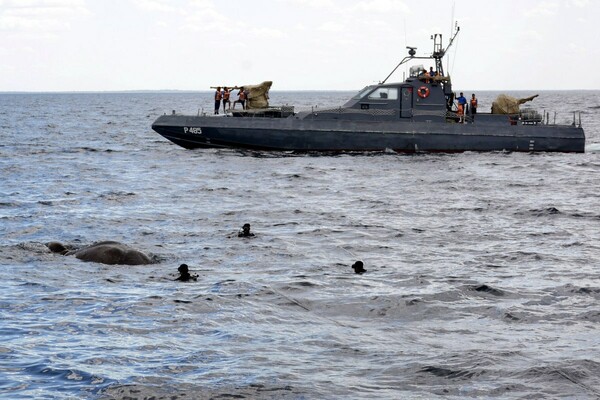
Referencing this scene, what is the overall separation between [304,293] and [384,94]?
92.5 ft

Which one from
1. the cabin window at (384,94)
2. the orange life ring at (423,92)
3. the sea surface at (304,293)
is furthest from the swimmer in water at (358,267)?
the orange life ring at (423,92)

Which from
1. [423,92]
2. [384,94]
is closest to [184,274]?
[384,94]

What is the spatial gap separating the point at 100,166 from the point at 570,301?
31.3m

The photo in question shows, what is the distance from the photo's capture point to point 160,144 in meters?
57.5

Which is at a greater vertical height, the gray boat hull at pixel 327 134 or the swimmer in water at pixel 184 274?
the gray boat hull at pixel 327 134

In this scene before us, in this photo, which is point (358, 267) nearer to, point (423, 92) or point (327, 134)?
point (327, 134)

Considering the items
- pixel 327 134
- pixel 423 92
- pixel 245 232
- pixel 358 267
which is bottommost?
pixel 358 267

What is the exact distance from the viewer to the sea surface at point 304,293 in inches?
480

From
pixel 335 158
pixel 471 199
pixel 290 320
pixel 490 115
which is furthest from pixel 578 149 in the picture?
pixel 290 320

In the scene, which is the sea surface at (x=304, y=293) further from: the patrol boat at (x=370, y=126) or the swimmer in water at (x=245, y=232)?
the patrol boat at (x=370, y=126)

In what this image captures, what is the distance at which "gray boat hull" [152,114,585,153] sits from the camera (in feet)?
143

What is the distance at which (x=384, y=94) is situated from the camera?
44.2 m

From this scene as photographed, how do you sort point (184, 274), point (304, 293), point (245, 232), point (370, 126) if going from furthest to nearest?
point (370, 126) → point (245, 232) → point (184, 274) → point (304, 293)

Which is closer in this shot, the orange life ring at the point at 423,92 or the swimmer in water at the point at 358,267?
the swimmer in water at the point at 358,267
